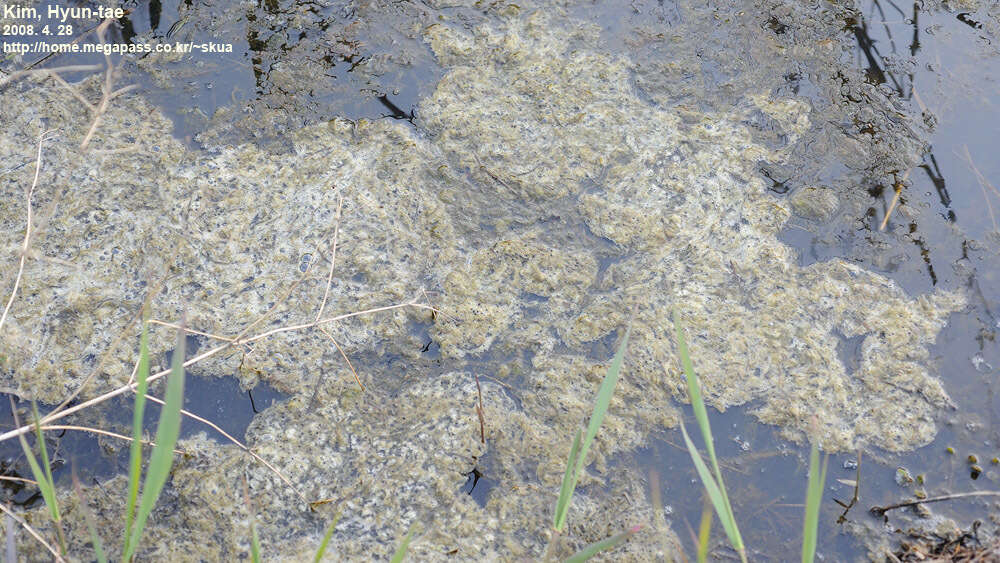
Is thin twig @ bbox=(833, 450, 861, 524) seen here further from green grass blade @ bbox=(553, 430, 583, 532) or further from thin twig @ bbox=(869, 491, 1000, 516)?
green grass blade @ bbox=(553, 430, 583, 532)

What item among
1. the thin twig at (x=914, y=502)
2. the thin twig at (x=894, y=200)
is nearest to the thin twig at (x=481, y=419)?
the thin twig at (x=914, y=502)

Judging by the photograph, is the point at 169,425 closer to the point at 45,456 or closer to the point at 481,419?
the point at 45,456

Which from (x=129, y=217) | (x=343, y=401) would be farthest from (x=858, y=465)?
(x=129, y=217)

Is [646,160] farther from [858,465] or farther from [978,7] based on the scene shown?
[978,7]

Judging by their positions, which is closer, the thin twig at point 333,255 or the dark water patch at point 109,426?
the dark water patch at point 109,426

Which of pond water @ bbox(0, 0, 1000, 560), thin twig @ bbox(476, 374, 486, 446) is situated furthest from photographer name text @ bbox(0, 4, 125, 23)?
thin twig @ bbox(476, 374, 486, 446)

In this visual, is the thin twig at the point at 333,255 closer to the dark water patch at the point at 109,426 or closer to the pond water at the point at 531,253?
the pond water at the point at 531,253

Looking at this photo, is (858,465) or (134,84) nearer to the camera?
(858,465)

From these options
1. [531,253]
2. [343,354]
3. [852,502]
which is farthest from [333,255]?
[852,502]

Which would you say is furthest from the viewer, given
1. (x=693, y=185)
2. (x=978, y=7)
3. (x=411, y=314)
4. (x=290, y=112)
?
(x=978, y=7)
